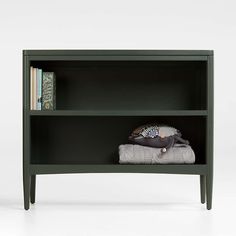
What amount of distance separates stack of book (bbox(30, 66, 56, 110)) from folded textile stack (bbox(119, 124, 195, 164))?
0.53m

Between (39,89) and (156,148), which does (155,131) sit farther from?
(39,89)

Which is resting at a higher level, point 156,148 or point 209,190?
point 156,148

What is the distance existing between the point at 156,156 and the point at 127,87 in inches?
26.5

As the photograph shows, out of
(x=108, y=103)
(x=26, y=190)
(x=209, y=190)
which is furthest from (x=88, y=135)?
(x=209, y=190)

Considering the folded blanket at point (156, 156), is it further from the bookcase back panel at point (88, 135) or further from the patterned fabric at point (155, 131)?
the bookcase back panel at point (88, 135)

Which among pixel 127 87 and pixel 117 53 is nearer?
pixel 117 53

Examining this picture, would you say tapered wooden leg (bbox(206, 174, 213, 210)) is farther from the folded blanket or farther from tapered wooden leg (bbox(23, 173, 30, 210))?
tapered wooden leg (bbox(23, 173, 30, 210))

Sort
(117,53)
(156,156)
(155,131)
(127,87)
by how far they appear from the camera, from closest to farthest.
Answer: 1. (117,53)
2. (156,156)
3. (155,131)
4. (127,87)

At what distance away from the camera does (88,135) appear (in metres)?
4.60

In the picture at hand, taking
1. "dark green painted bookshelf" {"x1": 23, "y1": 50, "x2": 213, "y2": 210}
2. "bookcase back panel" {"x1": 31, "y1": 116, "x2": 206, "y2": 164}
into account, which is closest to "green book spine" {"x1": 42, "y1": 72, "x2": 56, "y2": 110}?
"dark green painted bookshelf" {"x1": 23, "y1": 50, "x2": 213, "y2": 210}

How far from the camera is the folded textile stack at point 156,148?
13.4 ft

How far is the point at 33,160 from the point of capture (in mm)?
4402
